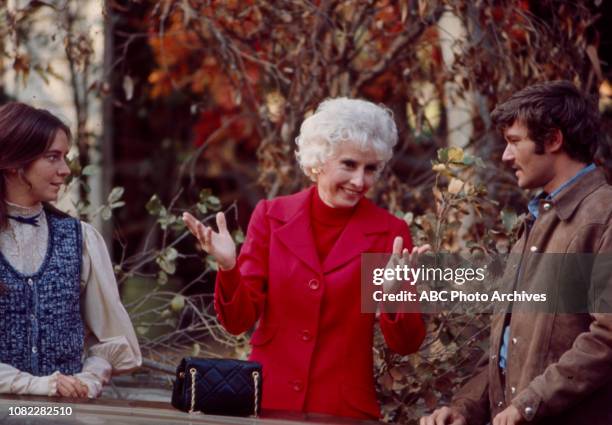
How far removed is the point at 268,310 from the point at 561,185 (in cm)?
103

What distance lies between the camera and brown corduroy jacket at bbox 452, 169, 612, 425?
10.6 ft

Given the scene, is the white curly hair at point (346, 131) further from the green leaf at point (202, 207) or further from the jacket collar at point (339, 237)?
the green leaf at point (202, 207)

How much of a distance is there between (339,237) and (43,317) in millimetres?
969

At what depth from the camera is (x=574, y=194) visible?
3.44 meters

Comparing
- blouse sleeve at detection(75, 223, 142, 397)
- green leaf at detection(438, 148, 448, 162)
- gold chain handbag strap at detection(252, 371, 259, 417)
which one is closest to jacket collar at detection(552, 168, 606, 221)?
gold chain handbag strap at detection(252, 371, 259, 417)

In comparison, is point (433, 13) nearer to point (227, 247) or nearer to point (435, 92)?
point (435, 92)

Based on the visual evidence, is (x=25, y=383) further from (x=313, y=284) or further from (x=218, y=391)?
(x=313, y=284)

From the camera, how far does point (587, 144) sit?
11.5 feet

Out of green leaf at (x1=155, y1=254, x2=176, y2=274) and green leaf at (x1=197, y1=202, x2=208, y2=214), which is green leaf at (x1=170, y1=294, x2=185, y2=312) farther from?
green leaf at (x1=197, y1=202, x2=208, y2=214)

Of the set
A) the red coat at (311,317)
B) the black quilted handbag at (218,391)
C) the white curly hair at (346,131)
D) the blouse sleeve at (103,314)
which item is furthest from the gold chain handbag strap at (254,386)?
the white curly hair at (346,131)

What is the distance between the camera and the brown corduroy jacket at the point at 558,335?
3.23 metres

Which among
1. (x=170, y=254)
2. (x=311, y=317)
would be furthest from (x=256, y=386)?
(x=170, y=254)

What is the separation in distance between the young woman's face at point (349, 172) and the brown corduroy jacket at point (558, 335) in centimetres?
54

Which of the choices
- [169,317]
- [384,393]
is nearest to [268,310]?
[384,393]
